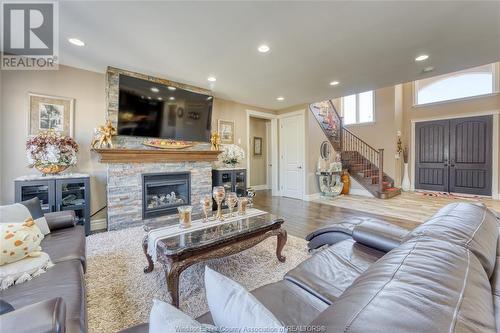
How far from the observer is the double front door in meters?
5.77

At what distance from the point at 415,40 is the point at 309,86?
6.20 feet

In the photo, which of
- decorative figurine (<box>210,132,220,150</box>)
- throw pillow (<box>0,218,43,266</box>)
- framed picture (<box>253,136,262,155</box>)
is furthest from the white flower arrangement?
framed picture (<box>253,136,262,155</box>)

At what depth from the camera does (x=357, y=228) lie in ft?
5.88

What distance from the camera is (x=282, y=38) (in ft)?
8.57

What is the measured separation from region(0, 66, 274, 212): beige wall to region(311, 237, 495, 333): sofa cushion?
4.19 metres

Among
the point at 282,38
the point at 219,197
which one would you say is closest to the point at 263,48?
the point at 282,38

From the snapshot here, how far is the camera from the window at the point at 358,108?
7523mm

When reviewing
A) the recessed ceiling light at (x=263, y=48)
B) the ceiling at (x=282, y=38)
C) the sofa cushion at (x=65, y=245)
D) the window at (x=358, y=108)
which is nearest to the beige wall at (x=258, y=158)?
the window at (x=358, y=108)

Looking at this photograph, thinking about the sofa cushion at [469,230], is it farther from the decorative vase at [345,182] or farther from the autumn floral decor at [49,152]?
the decorative vase at [345,182]

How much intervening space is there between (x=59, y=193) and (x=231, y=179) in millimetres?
3035

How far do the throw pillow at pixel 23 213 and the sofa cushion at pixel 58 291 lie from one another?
0.71m

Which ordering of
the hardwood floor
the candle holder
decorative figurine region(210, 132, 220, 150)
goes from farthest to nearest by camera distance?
decorative figurine region(210, 132, 220, 150) → the hardwood floor → the candle holder

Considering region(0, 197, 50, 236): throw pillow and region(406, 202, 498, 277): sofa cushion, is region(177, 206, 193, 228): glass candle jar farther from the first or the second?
region(406, 202, 498, 277): sofa cushion

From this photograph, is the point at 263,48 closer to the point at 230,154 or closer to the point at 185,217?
the point at 185,217
